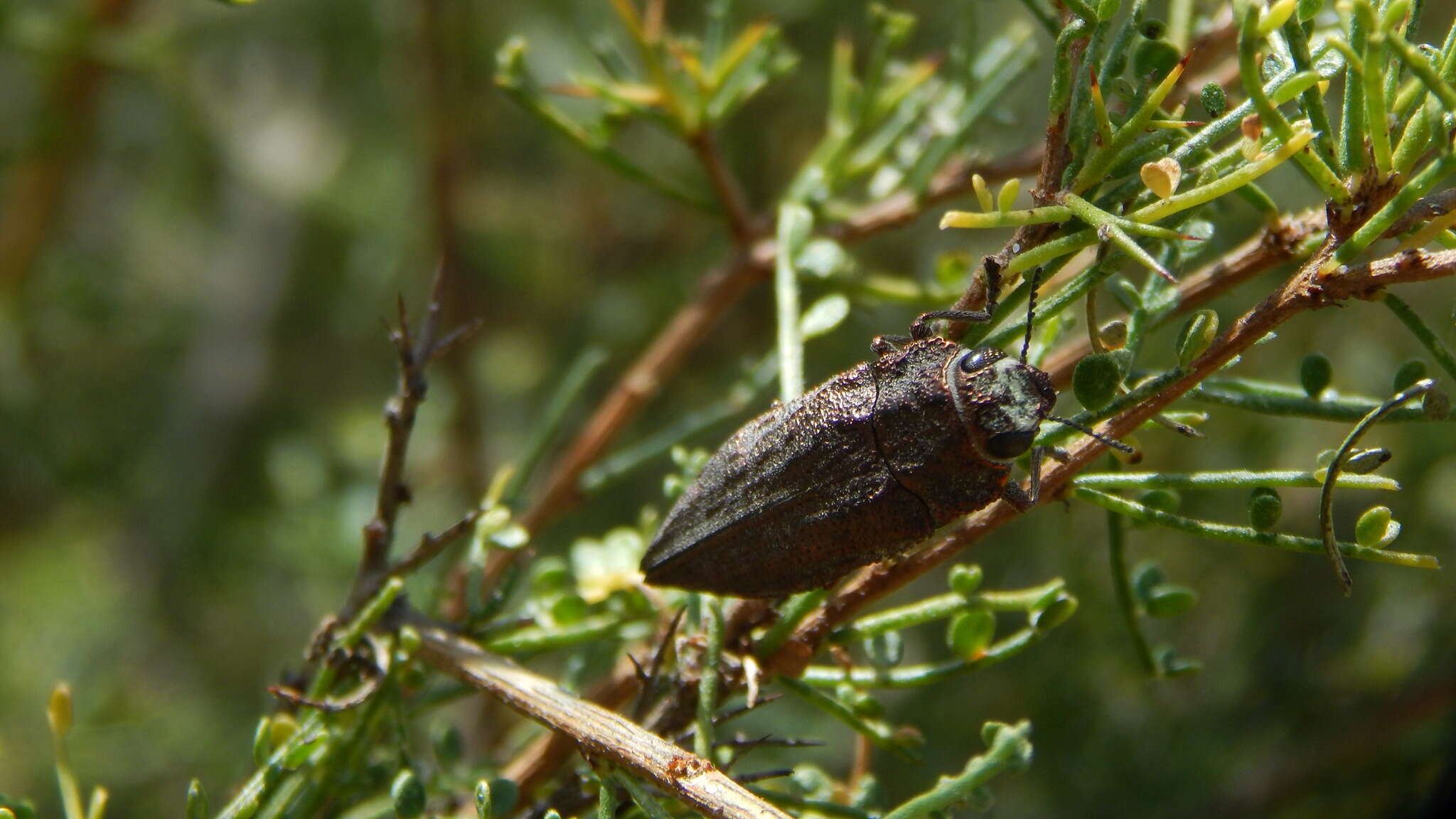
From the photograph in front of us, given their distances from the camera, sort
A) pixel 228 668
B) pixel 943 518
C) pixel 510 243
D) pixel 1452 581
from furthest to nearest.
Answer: pixel 228 668
pixel 510 243
pixel 1452 581
pixel 943 518

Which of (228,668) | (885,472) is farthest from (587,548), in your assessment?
(228,668)

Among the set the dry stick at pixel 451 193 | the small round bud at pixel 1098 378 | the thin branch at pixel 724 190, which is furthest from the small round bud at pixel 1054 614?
the dry stick at pixel 451 193

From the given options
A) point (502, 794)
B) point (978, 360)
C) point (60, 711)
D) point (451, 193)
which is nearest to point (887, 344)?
point (978, 360)

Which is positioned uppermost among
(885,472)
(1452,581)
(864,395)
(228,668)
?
(228,668)

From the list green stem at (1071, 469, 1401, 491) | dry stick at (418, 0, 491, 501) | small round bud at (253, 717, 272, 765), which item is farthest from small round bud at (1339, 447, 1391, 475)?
dry stick at (418, 0, 491, 501)

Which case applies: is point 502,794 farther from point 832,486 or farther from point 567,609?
point 832,486

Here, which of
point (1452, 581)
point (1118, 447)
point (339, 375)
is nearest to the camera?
point (1118, 447)

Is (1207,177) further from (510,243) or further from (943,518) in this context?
(510,243)
